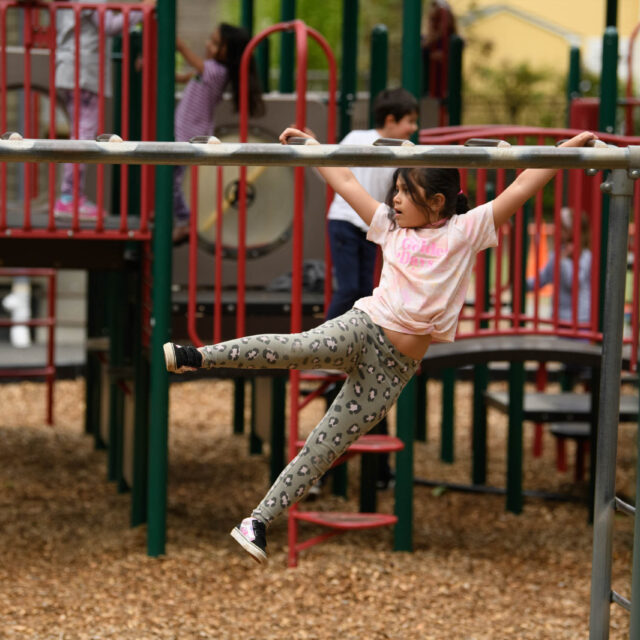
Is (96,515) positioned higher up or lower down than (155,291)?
lower down

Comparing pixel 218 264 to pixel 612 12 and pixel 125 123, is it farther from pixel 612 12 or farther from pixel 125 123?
pixel 612 12

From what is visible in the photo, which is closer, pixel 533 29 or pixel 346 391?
pixel 346 391

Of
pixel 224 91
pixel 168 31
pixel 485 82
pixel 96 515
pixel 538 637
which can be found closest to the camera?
pixel 538 637

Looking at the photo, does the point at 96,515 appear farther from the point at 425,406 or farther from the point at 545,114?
the point at 545,114

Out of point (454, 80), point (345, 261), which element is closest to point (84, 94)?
point (345, 261)

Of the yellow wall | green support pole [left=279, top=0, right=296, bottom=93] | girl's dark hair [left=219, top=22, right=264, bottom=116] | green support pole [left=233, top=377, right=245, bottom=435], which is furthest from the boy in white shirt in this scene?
the yellow wall

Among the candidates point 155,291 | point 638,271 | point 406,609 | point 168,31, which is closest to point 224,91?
point 168,31

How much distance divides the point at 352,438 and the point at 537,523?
3.50 metres

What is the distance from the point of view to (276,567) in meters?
5.78

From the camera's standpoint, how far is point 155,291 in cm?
578

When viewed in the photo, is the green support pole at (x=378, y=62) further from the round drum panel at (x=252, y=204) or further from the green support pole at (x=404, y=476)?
the green support pole at (x=404, y=476)

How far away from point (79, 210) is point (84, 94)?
24.7 inches

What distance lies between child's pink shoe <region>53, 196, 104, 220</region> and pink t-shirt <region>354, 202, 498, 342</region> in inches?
107

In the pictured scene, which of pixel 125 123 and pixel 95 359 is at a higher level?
pixel 125 123
